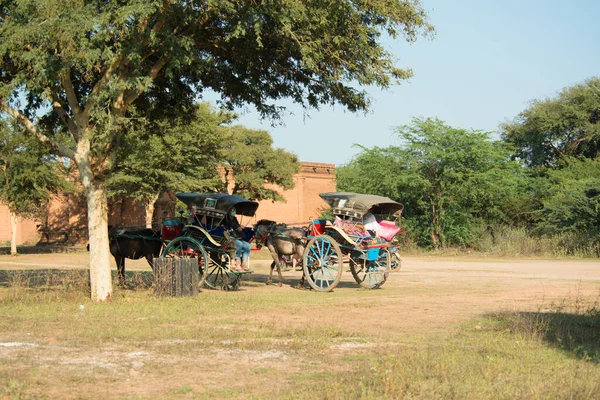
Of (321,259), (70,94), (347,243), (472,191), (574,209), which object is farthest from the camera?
(472,191)

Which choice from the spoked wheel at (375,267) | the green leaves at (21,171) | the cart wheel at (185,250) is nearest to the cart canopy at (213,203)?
the cart wheel at (185,250)

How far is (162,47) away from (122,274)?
7070mm

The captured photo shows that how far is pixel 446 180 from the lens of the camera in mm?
42812

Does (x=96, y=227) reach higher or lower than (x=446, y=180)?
lower

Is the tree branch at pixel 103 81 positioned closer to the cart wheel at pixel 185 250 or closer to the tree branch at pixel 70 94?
the tree branch at pixel 70 94

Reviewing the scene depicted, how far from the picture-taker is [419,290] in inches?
755

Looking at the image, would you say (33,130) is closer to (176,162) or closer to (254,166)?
(176,162)

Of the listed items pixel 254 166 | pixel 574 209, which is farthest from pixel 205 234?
pixel 254 166

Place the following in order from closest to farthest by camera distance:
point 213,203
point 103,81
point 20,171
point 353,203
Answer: point 103,81 < point 213,203 < point 353,203 < point 20,171

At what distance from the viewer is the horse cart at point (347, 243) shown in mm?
18797

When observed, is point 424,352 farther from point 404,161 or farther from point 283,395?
point 404,161

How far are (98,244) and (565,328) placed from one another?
907 cm

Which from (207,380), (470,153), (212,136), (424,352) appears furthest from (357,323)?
(212,136)

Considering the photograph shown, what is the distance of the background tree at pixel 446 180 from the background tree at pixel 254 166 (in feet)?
32.1
